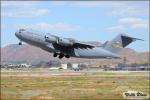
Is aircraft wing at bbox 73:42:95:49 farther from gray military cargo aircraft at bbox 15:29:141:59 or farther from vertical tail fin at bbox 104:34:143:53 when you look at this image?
vertical tail fin at bbox 104:34:143:53

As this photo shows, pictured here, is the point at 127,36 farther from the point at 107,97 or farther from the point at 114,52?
the point at 107,97

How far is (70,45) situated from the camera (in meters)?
72.6

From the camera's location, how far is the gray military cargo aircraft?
2689 inches

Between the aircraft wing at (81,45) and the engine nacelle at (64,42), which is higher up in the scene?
the engine nacelle at (64,42)

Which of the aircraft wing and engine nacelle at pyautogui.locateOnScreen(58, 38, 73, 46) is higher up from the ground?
engine nacelle at pyautogui.locateOnScreen(58, 38, 73, 46)

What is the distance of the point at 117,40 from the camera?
83688 millimetres

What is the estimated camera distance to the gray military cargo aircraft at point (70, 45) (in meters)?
68.3

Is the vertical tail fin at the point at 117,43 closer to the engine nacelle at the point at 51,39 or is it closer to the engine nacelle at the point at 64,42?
the engine nacelle at the point at 64,42

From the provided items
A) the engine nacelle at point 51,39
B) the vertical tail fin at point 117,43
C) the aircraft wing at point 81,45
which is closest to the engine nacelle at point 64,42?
the engine nacelle at point 51,39

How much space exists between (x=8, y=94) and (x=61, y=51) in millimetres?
34285

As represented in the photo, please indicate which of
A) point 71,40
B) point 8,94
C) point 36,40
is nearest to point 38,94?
point 8,94

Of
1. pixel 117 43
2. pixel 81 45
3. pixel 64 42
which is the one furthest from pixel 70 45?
pixel 117 43

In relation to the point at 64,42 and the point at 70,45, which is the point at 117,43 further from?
the point at 64,42

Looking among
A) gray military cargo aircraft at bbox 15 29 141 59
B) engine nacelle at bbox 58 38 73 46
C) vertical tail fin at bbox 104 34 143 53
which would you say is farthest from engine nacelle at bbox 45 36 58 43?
vertical tail fin at bbox 104 34 143 53
